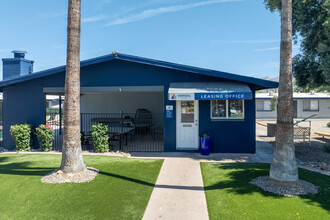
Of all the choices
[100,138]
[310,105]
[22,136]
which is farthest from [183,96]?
[310,105]

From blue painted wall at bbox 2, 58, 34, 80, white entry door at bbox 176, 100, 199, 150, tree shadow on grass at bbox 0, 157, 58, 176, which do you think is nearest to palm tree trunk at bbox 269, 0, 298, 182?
white entry door at bbox 176, 100, 199, 150

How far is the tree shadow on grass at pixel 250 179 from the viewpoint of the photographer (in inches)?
187

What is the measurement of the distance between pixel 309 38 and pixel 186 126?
25.4ft

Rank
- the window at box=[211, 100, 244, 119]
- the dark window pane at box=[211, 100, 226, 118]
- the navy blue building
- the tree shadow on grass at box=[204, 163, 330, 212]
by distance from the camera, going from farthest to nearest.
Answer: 1. the dark window pane at box=[211, 100, 226, 118]
2. the window at box=[211, 100, 244, 119]
3. the navy blue building
4. the tree shadow on grass at box=[204, 163, 330, 212]

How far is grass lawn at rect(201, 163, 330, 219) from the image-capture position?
13.3ft

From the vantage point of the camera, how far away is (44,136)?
9.35 meters

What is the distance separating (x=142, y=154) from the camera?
9117mm

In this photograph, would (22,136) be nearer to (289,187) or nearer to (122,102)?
(122,102)

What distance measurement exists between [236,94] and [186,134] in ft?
9.06

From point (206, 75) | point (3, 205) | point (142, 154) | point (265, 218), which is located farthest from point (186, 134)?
point (3, 205)

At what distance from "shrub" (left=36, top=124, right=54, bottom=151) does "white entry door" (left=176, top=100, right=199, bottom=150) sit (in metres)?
5.67

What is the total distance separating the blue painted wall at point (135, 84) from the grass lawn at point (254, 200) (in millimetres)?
2799

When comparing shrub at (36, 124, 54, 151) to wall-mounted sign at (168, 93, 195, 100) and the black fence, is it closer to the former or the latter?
the black fence

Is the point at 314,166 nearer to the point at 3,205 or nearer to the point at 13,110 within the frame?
the point at 3,205
